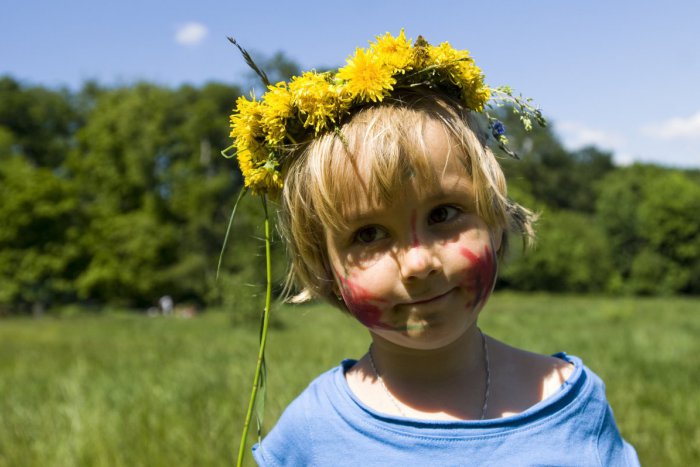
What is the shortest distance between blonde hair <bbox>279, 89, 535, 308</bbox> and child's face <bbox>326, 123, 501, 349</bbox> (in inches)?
1.0

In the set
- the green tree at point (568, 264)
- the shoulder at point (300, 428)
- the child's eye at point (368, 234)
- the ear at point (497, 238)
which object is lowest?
the green tree at point (568, 264)

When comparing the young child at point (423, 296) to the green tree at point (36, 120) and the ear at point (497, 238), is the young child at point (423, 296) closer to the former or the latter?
the ear at point (497, 238)

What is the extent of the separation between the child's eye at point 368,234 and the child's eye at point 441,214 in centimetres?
11

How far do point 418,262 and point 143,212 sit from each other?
36549mm

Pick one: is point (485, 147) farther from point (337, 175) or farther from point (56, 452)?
point (56, 452)

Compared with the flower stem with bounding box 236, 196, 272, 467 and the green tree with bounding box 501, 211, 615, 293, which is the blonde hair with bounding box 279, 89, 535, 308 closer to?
the flower stem with bounding box 236, 196, 272, 467

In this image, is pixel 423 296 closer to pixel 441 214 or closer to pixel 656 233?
pixel 441 214

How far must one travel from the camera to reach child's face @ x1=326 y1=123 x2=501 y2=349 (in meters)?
1.35

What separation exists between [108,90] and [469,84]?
43.4 m

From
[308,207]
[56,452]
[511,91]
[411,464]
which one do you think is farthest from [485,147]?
[56,452]

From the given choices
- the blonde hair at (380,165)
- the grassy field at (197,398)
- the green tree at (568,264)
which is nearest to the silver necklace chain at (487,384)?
the blonde hair at (380,165)

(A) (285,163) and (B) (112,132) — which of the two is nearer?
(A) (285,163)

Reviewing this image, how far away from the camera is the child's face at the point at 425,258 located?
1.35 m

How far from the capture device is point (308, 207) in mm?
1487
